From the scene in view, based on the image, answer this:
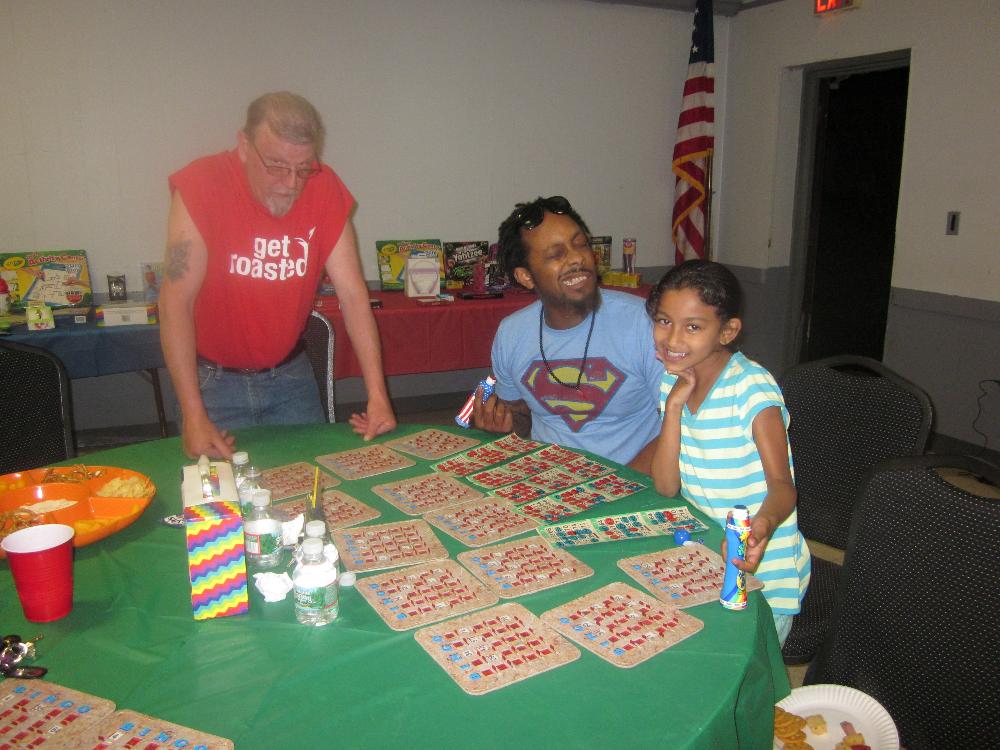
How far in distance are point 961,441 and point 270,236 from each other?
413 centimetres

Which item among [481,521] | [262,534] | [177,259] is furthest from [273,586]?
[177,259]

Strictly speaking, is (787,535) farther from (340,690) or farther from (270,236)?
(270,236)

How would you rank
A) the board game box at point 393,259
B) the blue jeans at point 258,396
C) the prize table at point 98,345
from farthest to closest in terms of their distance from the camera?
the board game box at point 393,259
the prize table at point 98,345
the blue jeans at point 258,396

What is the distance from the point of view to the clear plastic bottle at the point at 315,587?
1158mm

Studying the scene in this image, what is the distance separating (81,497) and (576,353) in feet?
4.29

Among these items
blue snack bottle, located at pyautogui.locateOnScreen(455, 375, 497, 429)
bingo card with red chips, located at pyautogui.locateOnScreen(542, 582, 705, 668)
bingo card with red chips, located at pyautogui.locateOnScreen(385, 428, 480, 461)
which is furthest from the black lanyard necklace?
bingo card with red chips, located at pyautogui.locateOnScreen(542, 582, 705, 668)

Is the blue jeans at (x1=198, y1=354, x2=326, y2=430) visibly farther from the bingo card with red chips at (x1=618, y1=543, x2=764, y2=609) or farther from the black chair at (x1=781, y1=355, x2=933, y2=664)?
the black chair at (x1=781, y1=355, x2=933, y2=664)

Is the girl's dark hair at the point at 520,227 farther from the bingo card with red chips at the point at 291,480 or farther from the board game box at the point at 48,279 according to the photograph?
the board game box at the point at 48,279

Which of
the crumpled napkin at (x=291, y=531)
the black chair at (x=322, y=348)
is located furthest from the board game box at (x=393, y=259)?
the crumpled napkin at (x=291, y=531)

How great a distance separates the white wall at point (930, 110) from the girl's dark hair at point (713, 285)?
3.25 metres

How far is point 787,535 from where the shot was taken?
5.34 feet

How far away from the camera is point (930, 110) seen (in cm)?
429

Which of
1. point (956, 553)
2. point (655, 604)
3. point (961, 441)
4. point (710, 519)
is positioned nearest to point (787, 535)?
point (710, 519)

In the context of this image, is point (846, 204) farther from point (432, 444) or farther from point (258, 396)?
point (258, 396)
